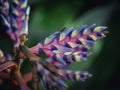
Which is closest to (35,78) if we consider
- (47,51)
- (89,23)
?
(47,51)

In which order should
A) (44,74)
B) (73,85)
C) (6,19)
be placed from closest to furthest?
1. (44,74)
2. (6,19)
3. (73,85)

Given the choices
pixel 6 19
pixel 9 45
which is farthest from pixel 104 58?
pixel 6 19

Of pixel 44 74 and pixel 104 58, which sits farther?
pixel 104 58

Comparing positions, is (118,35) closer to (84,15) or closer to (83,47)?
(84,15)

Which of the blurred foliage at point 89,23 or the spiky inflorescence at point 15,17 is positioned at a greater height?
the blurred foliage at point 89,23

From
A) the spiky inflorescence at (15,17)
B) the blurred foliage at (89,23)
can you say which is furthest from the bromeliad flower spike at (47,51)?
the blurred foliage at (89,23)

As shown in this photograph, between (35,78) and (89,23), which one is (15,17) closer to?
(35,78)

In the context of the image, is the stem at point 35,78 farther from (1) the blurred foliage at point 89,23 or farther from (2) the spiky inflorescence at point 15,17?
(1) the blurred foliage at point 89,23
